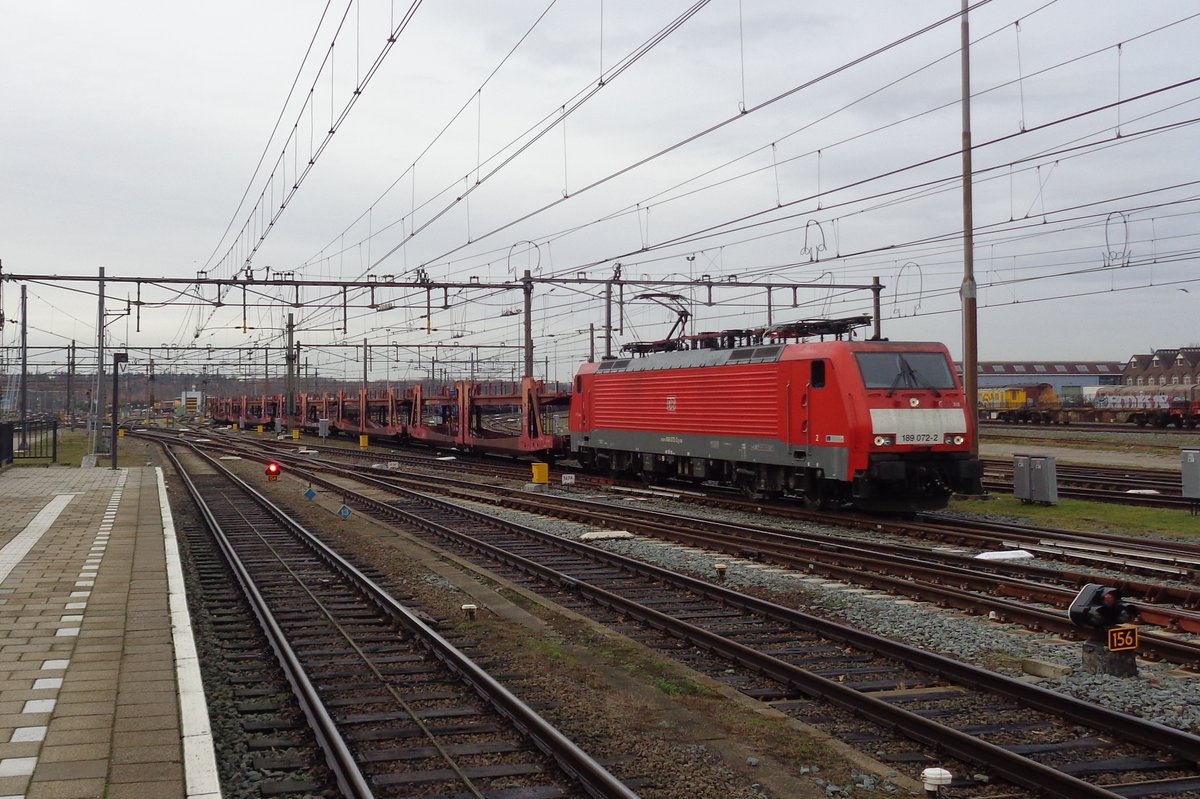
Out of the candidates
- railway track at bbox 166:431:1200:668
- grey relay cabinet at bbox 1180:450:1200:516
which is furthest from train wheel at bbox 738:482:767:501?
grey relay cabinet at bbox 1180:450:1200:516

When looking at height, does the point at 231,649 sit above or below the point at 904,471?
below

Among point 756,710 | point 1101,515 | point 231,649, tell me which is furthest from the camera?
point 1101,515

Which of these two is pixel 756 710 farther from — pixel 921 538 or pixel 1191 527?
pixel 1191 527

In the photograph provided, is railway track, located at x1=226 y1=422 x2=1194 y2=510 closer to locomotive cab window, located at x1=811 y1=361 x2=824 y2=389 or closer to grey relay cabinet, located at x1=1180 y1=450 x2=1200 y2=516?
grey relay cabinet, located at x1=1180 y1=450 x2=1200 y2=516

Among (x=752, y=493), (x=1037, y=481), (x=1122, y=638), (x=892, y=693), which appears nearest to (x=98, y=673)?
(x=892, y=693)

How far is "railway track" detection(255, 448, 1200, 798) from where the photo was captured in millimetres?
6066

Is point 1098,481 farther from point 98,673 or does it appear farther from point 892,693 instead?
point 98,673

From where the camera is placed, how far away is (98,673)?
25.0ft

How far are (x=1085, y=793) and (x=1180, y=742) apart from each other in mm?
1169

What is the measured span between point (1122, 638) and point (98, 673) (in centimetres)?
777

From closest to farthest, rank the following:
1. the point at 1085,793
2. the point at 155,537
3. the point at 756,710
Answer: the point at 1085,793 → the point at 756,710 → the point at 155,537

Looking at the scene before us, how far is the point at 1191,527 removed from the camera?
17047 millimetres

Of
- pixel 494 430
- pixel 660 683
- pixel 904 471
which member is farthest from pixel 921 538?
pixel 494 430

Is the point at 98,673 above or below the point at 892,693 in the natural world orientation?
above
